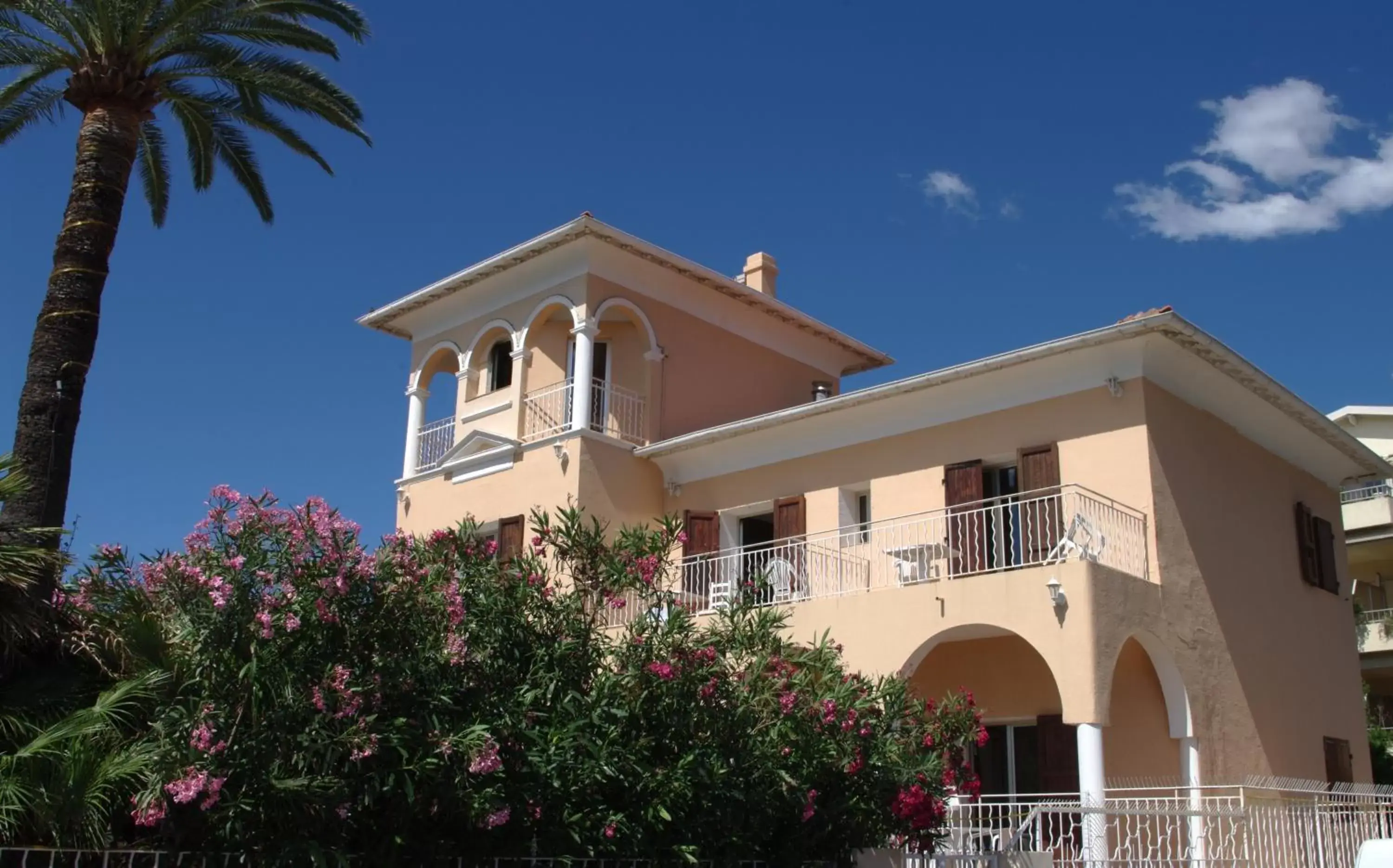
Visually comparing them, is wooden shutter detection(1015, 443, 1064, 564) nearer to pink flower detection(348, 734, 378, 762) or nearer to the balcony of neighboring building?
the balcony of neighboring building

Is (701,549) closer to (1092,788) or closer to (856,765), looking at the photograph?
(1092,788)

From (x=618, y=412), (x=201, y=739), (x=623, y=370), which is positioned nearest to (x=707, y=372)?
(x=623, y=370)

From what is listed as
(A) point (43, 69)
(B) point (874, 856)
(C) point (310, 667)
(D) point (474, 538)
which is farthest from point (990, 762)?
(A) point (43, 69)

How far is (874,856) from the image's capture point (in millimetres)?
10875

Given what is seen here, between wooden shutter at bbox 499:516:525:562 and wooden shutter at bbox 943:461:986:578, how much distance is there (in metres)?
6.72

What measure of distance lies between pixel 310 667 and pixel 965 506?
34.0 feet

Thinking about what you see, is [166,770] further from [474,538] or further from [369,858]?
[474,538]

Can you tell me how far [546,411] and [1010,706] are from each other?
869 centimetres

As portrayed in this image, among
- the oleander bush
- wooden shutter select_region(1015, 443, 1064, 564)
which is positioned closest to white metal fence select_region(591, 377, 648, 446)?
wooden shutter select_region(1015, 443, 1064, 564)

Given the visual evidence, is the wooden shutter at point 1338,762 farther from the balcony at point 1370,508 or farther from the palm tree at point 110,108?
the palm tree at point 110,108

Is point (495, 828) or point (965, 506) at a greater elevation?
point (965, 506)

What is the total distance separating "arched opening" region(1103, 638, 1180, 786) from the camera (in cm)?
1548

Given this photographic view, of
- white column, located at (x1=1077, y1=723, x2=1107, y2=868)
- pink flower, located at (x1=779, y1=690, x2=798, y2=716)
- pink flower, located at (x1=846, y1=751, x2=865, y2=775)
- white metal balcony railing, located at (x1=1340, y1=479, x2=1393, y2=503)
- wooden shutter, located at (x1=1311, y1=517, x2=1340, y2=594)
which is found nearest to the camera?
pink flower, located at (x1=779, y1=690, x2=798, y2=716)

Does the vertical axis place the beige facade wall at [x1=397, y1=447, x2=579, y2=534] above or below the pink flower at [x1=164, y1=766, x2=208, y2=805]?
above
